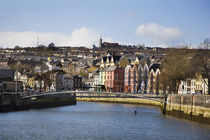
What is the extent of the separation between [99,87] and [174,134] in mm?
81025

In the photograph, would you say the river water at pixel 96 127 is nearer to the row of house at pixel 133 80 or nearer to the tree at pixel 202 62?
the tree at pixel 202 62

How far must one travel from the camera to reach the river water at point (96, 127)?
4353cm

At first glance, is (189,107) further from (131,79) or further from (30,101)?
(131,79)

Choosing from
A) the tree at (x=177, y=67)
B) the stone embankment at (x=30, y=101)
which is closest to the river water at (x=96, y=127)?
the stone embankment at (x=30, y=101)

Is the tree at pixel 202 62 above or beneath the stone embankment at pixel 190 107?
above

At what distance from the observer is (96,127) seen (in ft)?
162

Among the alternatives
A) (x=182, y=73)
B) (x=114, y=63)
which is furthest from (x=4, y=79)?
(x=114, y=63)

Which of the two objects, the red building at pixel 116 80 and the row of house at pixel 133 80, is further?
the red building at pixel 116 80

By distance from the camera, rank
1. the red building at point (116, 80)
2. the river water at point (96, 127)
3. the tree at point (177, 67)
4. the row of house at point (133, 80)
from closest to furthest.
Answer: the river water at point (96, 127)
the tree at point (177, 67)
the row of house at point (133, 80)
the red building at point (116, 80)

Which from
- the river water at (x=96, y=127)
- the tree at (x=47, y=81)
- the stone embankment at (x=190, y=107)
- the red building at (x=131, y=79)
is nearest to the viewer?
the river water at (x=96, y=127)

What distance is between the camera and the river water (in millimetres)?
43534

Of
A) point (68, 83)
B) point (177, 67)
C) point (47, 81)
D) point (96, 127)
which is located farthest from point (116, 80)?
point (96, 127)

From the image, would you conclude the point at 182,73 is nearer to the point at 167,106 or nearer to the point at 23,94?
the point at 167,106

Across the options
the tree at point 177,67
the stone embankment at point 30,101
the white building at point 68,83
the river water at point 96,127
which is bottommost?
the river water at point 96,127
